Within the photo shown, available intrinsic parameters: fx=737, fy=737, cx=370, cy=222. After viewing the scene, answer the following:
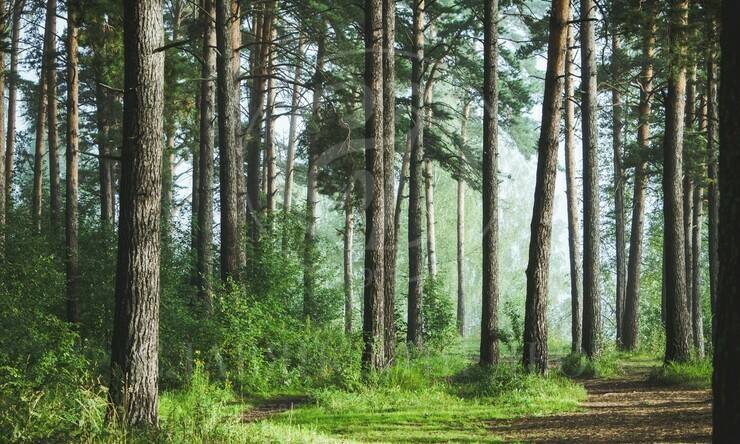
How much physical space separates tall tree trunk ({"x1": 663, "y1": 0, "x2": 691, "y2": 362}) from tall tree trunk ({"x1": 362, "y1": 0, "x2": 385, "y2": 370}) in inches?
225

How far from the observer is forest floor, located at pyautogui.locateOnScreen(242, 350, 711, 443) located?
9.10m

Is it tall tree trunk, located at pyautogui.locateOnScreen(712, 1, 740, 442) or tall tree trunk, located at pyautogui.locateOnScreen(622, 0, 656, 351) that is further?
tall tree trunk, located at pyautogui.locateOnScreen(622, 0, 656, 351)

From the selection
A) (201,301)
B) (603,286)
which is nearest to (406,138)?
(201,301)

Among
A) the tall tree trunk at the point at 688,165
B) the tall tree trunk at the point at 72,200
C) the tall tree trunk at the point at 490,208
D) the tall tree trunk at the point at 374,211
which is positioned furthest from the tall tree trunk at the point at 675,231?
the tall tree trunk at the point at 72,200

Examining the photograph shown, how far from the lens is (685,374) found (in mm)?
13852

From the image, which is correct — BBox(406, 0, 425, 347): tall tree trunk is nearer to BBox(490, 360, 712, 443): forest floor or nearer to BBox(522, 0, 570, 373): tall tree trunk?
BBox(522, 0, 570, 373): tall tree trunk

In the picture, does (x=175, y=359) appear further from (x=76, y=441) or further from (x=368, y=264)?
(x=76, y=441)

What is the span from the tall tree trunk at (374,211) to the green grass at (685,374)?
5508mm

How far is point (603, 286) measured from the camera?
164 feet

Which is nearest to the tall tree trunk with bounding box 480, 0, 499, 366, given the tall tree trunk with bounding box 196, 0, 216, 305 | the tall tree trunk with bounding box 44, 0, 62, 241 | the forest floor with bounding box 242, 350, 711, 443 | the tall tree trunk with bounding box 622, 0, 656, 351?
the forest floor with bounding box 242, 350, 711, 443

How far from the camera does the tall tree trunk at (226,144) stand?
16188mm

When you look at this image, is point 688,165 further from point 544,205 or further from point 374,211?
point 374,211

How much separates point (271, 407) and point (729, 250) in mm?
9473

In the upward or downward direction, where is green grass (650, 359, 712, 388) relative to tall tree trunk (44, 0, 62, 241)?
downward
